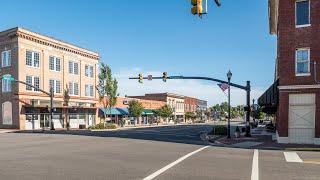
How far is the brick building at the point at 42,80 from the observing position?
197 ft

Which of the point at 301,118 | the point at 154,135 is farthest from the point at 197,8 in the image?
the point at 154,135

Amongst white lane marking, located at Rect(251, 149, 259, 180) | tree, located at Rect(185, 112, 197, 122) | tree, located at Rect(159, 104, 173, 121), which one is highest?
white lane marking, located at Rect(251, 149, 259, 180)

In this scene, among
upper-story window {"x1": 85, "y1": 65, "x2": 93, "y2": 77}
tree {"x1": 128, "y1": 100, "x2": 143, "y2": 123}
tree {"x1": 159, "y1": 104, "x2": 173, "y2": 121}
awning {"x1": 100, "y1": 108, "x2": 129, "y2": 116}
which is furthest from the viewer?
tree {"x1": 159, "y1": 104, "x2": 173, "y2": 121}

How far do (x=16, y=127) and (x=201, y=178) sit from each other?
5184 centimetres

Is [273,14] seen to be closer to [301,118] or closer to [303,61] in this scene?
[303,61]

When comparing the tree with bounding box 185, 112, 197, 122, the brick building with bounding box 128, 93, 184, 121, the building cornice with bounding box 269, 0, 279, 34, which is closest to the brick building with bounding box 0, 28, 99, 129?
the building cornice with bounding box 269, 0, 279, 34

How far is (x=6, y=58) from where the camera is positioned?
61.5m

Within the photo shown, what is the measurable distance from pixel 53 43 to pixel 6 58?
788 cm

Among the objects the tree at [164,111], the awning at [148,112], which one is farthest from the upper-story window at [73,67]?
the tree at [164,111]

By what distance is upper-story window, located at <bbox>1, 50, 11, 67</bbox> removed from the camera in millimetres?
60969

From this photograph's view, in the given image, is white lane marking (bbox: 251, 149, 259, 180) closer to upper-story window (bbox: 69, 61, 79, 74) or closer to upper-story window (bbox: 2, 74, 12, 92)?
upper-story window (bbox: 2, 74, 12, 92)

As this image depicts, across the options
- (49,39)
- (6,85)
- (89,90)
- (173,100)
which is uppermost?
(49,39)

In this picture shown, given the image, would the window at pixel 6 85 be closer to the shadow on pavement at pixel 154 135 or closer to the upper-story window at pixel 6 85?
the upper-story window at pixel 6 85

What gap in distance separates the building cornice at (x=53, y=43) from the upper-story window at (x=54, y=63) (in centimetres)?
175
